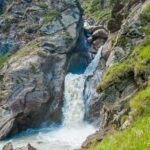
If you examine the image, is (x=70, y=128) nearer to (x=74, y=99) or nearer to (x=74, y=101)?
(x=74, y=101)

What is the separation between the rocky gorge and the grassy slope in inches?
3.6

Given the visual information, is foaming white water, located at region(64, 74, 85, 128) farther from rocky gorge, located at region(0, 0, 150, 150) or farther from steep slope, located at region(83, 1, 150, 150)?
steep slope, located at region(83, 1, 150, 150)

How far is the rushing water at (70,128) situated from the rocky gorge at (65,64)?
0.15 m

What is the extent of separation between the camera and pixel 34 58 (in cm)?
6069

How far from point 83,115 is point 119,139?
43.6 metres

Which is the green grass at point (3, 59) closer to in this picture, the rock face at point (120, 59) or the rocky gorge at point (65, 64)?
the rocky gorge at point (65, 64)

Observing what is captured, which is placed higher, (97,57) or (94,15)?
(94,15)

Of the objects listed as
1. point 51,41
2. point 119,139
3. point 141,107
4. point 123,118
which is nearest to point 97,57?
point 51,41

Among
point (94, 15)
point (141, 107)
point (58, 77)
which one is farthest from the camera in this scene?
point (94, 15)

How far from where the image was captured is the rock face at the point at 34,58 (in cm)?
5584

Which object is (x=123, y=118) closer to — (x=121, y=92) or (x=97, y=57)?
(x=121, y=92)

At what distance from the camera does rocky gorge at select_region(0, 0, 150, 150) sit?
34.8 m

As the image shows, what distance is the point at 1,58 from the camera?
214 ft

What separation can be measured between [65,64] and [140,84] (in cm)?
3142
